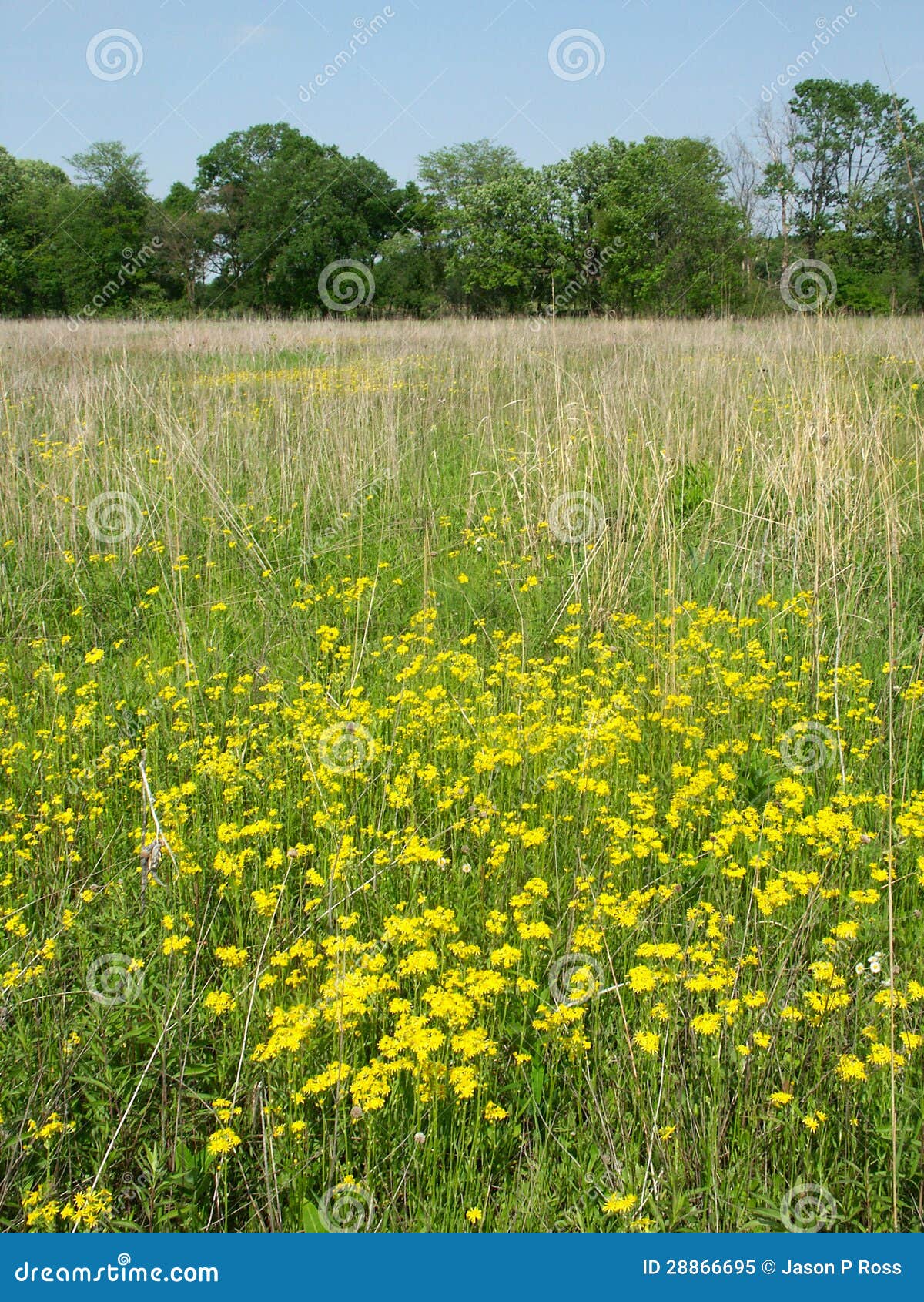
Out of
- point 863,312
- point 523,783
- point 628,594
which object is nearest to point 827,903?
point 523,783

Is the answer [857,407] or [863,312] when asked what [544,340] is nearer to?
[857,407]

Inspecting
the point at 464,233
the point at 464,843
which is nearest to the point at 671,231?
the point at 464,233

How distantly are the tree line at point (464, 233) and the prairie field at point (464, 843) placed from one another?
3.36 metres

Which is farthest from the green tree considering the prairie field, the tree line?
the prairie field

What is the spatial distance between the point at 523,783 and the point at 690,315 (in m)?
16.0

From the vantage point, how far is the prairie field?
60.6 inches

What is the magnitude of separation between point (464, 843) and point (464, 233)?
1162 inches

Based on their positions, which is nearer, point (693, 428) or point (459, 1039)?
point (459, 1039)

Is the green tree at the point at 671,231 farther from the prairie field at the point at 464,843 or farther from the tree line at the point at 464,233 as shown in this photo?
the prairie field at the point at 464,843

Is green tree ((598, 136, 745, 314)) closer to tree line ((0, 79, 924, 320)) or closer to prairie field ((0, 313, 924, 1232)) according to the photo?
tree line ((0, 79, 924, 320))

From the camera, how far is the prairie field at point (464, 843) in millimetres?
1538

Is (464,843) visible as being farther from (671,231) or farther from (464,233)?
(464,233)

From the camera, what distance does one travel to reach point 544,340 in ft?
34.9

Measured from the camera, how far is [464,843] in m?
2.34
